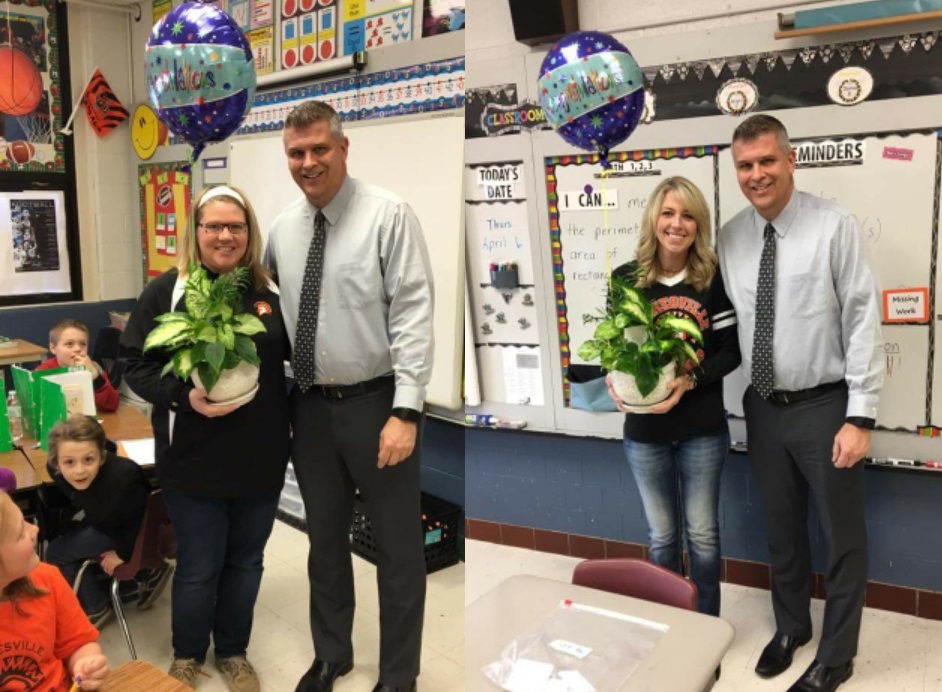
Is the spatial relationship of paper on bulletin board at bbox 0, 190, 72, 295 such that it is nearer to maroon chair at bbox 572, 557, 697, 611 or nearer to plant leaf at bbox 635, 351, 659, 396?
plant leaf at bbox 635, 351, 659, 396

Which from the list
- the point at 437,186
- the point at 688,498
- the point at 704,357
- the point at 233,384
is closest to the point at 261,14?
the point at 437,186

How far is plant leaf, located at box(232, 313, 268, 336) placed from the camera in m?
2.12

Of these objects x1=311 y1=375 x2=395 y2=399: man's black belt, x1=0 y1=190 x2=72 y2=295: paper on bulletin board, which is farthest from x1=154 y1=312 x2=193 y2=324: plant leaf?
x1=0 y1=190 x2=72 y2=295: paper on bulletin board

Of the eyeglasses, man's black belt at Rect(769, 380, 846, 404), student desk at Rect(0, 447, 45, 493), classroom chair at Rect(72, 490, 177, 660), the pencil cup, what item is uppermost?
the eyeglasses

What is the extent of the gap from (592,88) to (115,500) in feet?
6.58

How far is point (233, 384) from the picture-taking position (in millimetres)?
2150

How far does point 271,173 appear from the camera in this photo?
13.9 feet

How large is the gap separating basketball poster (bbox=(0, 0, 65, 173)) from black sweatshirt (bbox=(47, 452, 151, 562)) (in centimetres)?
377

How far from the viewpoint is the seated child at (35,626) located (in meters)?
1.67

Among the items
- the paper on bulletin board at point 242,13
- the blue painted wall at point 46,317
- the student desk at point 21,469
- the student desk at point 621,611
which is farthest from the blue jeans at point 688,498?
the blue painted wall at point 46,317

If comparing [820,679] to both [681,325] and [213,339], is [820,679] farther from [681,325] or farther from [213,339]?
[213,339]

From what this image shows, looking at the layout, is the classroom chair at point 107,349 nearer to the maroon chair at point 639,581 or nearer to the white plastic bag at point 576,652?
the maroon chair at point 639,581

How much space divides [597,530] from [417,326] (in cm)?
190

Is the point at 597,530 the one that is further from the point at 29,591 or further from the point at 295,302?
the point at 29,591
